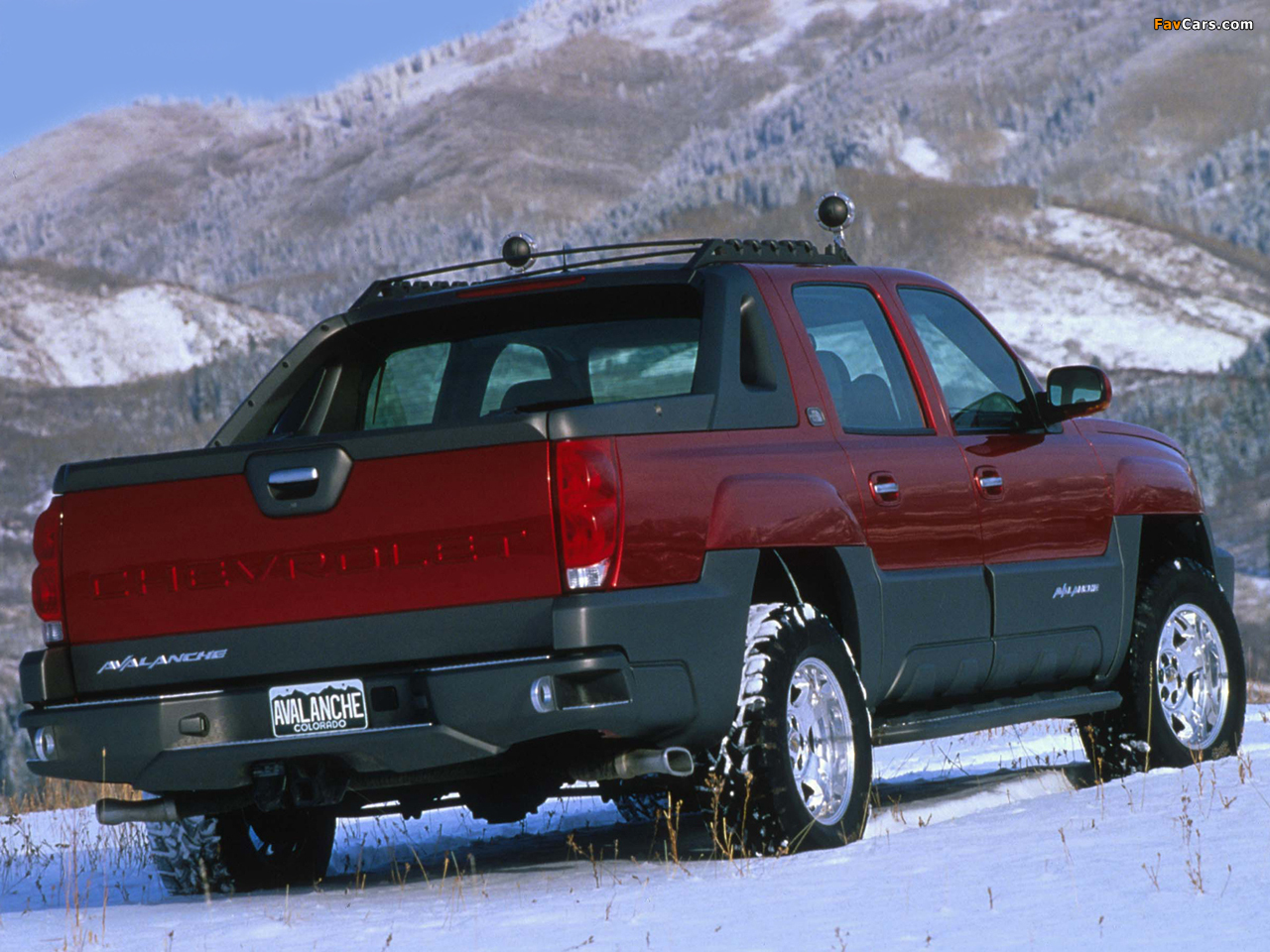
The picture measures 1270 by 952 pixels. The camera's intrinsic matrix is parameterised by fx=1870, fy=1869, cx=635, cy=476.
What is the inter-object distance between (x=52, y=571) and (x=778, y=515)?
2.17m

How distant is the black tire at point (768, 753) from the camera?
544 centimetres

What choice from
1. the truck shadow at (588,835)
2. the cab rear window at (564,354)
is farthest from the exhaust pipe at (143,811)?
the cab rear window at (564,354)

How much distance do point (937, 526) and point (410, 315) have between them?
1965 millimetres

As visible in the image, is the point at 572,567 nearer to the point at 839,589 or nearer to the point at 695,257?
the point at 839,589

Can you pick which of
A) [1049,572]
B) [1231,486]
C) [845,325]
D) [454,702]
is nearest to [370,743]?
[454,702]

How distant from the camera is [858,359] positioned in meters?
6.60

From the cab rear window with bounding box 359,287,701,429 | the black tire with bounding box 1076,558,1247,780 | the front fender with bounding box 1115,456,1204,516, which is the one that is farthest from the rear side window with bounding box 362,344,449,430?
the black tire with bounding box 1076,558,1247,780

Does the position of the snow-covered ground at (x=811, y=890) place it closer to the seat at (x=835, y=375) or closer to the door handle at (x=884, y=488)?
the door handle at (x=884, y=488)

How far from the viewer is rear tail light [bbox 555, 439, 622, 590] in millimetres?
5004

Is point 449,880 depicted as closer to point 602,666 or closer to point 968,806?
point 602,666

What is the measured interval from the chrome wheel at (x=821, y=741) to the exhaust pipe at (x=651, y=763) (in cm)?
54

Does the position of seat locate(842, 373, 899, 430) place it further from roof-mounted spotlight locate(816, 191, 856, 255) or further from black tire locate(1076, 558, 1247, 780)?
black tire locate(1076, 558, 1247, 780)

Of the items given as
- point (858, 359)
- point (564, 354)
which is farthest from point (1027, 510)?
point (564, 354)

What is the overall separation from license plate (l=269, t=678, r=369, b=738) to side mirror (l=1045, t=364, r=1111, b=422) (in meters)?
3.11
